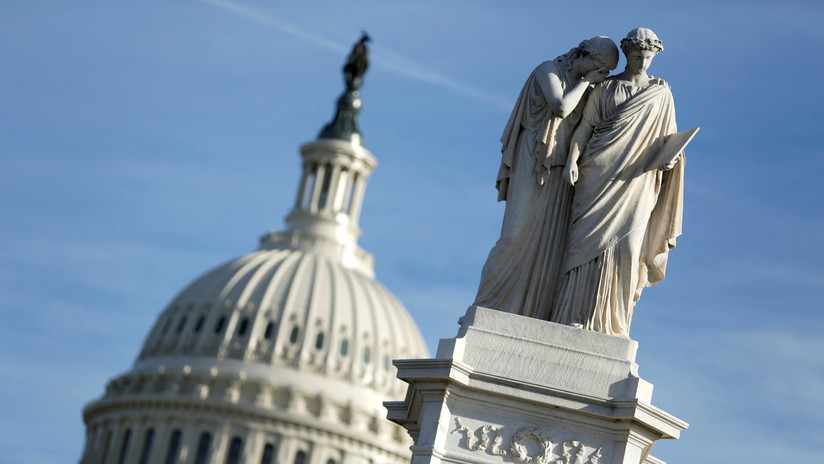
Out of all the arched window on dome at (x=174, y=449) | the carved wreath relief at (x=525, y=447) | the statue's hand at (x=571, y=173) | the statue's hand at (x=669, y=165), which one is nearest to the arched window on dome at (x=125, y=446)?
the arched window on dome at (x=174, y=449)

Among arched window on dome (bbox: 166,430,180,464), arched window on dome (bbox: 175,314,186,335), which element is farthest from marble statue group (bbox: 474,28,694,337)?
arched window on dome (bbox: 175,314,186,335)

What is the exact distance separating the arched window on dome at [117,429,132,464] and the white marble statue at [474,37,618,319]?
13822cm

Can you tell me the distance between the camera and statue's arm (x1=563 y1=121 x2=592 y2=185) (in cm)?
1188

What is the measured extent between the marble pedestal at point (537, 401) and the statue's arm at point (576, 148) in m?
1.04

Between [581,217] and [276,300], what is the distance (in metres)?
140

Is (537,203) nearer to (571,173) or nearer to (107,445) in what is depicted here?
(571,173)

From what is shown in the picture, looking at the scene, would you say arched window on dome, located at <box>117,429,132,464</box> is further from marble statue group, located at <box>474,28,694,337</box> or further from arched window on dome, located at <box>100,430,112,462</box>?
marble statue group, located at <box>474,28,694,337</box>

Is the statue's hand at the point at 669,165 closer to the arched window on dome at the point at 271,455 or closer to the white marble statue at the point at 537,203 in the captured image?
the white marble statue at the point at 537,203

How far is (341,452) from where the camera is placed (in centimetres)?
14275

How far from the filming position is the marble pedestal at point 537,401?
11203mm

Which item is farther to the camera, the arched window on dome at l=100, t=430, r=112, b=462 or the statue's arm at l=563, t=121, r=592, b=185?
the arched window on dome at l=100, t=430, r=112, b=462

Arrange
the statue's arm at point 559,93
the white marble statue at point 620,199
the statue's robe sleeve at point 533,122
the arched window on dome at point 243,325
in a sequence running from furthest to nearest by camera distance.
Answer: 1. the arched window on dome at point 243,325
2. the statue's robe sleeve at point 533,122
3. the statue's arm at point 559,93
4. the white marble statue at point 620,199

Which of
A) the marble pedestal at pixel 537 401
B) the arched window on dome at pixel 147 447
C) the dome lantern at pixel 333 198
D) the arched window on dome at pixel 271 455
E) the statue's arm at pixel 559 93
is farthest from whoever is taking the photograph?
the dome lantern at pixel 333 198

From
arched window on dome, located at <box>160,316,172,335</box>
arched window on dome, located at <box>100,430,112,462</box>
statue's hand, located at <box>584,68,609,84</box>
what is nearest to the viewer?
statue's hand, located at <box>584,68,609,84</box>
